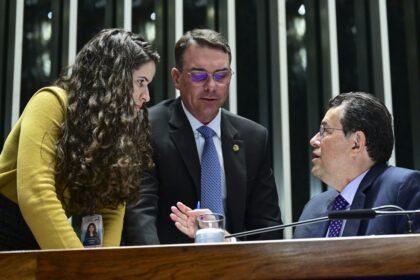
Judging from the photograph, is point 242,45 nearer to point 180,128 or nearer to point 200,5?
point 200,5

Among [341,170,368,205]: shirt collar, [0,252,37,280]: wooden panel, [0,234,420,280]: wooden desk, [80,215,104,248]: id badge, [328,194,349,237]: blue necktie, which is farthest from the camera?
[341,170,368,205]: shirt collar

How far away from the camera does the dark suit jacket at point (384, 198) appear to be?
7.77ft

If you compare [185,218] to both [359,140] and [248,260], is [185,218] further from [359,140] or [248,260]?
[248,260]

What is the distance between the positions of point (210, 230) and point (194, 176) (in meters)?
1.06

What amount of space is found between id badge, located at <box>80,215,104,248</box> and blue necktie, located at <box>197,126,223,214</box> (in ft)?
2.60

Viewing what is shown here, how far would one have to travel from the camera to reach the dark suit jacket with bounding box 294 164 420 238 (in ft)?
Answer: 7.77

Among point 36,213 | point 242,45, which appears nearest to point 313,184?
point 242,45

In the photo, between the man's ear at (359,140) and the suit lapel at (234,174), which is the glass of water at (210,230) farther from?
the man's ear at (359,140)

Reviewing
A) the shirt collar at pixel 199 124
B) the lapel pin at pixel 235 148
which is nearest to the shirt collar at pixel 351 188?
the lapel pin at pixel 235 148

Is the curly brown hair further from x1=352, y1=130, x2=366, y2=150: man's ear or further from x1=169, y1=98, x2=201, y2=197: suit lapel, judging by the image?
x1=352, y1=130, x2=366, y2=150: man's ear

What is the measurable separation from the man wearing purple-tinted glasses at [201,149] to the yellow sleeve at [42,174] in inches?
28.1

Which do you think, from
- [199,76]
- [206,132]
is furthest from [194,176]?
[199,76]

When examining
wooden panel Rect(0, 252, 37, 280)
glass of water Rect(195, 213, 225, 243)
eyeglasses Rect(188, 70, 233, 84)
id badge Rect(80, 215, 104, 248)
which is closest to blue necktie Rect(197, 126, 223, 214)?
eyeglasses Rect(188, 70, 233, 84)

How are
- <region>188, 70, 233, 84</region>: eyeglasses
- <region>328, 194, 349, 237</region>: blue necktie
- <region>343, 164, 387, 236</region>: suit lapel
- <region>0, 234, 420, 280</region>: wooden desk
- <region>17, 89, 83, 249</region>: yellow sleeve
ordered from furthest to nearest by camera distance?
<region>188, 70, 233, 84</region>: eyeglasses
<region>328, 194, 349, 237</region>: blue necktie
<region>343, 164, 387, 236</region>: suit lapel
<region>17, 89, 83, 249</region>: yellow sleeve
<region>0, 234, 420, 280</region>: wooden desk
